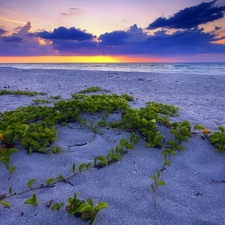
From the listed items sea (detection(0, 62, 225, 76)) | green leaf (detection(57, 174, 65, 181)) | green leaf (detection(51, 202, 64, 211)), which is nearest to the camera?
green leaf (detection(51, 202, 64, 211))

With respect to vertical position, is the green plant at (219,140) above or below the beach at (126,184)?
above

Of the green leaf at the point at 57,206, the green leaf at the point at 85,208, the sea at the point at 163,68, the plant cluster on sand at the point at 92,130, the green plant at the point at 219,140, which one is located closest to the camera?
the green leaf at the point at 85,208

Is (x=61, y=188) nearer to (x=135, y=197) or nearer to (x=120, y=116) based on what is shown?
(x=135, y=197)

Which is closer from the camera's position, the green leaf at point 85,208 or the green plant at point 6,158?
the green leaf at point 85,208

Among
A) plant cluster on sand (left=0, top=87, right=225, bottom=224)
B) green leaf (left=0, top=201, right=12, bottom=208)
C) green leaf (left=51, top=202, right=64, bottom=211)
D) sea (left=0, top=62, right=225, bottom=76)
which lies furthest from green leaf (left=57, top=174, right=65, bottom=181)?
sea (left=0, top=62, right=225, bottom=76)

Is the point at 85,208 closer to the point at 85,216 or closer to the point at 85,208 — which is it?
the point at 85,208

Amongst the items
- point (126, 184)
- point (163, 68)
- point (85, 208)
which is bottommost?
point (126, 184)

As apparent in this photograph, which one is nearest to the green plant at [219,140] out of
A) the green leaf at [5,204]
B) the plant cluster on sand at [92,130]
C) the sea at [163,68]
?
the plant cluster on sand at [92,130]

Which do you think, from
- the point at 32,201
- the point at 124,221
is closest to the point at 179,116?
the point at 124,221

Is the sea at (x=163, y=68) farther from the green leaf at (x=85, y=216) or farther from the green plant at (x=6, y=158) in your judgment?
the green leaf at (x=85, y=216)

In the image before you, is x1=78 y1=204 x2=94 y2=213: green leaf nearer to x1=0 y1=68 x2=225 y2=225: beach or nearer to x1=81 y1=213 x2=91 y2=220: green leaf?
x1=81 y1=213 x2=91 y2=220: green leaf

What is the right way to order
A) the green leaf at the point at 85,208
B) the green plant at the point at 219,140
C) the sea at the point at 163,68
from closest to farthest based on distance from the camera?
the green leaf at the point at 85,208 < the green plant at the point at 219,140 < the sea at the point at 163,68

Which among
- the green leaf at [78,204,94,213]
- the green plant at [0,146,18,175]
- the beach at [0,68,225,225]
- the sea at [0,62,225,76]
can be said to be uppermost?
the sea at [0,62,225,76]

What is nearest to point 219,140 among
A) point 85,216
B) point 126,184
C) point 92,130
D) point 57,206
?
point 126,184
